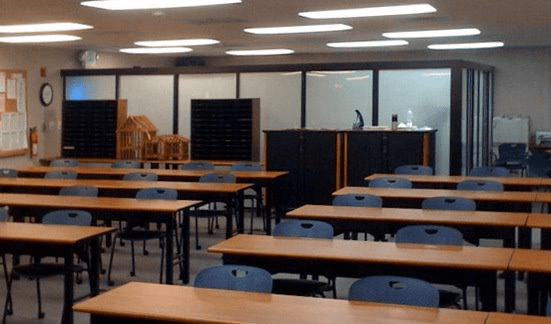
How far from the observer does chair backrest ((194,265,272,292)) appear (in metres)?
4.22

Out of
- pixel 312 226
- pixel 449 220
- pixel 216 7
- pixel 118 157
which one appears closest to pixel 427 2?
pixel 216 7

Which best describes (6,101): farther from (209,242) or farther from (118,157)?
(209,242)

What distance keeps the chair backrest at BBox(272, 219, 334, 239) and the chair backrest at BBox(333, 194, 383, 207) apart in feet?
5.33

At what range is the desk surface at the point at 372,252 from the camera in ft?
15.1

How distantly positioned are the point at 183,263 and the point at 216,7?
106 inches

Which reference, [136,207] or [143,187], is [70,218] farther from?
[143,187]

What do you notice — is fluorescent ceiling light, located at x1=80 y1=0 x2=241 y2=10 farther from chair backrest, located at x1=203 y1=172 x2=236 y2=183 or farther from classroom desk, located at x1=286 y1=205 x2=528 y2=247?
classroom desk, located at x1=286 y1=205 x2=528 y2=247

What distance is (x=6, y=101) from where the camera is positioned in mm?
12461

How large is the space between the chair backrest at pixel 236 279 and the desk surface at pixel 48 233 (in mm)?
1490

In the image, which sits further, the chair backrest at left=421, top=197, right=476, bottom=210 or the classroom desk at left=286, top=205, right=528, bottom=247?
the chair backrest at left=421, top=197, right=476, bottom=210

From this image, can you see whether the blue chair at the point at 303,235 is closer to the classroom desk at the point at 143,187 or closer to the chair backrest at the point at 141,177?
the classroom desk at the point at 143,187

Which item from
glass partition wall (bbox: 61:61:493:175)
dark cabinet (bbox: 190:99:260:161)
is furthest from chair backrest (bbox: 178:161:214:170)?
glass partition wall (bbox: 61:61:493:175)

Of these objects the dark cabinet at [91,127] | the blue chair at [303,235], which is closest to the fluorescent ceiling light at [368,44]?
the dark cabinet at [91,127]

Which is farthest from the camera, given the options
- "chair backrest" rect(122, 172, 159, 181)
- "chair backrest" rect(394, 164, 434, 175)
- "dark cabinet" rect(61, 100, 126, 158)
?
"dark cabinet" rect(61, 100, 126, 158)
